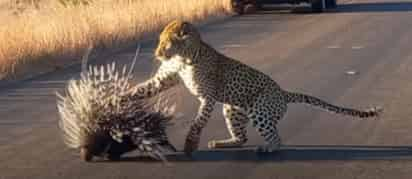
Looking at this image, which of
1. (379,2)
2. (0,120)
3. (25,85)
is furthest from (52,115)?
(379,2)

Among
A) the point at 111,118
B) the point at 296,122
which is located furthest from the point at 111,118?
the point at 296,122

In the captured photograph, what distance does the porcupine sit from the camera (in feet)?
26.4

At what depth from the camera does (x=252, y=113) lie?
27.5 ft

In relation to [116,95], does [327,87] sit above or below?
below

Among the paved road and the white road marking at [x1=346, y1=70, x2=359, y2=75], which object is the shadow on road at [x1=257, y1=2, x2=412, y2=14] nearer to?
the paved road

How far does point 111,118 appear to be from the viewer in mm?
8055

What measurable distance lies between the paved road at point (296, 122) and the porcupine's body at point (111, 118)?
0.52 feet

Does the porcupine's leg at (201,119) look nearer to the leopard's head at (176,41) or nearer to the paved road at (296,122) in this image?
the paved road at (296,122)

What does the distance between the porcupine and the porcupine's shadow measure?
0.23 metres

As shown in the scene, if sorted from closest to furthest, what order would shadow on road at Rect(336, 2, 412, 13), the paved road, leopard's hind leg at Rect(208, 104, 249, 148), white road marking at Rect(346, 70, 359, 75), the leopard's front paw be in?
the paved road → the leopard's front paw → leopard's hind leg at Rect(208, 104, 249, 148) → white road marking at Rect(346, 70, 359, 75) → shadow on road at Rect(336, 2, 412, 13)

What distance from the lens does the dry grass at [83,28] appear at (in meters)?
15.3

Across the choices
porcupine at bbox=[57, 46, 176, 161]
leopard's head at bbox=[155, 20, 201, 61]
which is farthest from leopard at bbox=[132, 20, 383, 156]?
porcupine at bbox=[57, 46, 176, 161]

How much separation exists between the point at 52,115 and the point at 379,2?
62.3 ft

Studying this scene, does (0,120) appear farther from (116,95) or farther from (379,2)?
(379,2)
